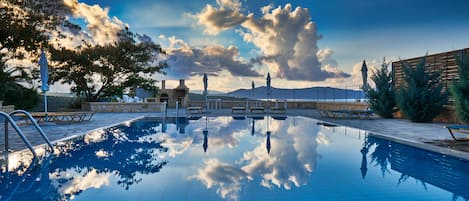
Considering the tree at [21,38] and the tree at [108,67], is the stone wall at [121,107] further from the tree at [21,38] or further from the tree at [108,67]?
the tree at [21,38]

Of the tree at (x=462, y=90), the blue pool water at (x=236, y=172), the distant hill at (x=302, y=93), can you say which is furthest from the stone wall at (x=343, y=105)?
the blue pool water at (x=236, y=172)

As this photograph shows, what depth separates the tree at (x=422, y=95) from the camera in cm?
1003

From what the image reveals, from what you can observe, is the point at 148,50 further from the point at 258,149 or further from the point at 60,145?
the point at 258,149

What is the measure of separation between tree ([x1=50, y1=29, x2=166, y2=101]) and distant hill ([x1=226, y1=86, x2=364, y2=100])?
6.61 metres

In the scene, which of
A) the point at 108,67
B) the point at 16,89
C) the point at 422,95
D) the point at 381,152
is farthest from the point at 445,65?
the point at 16,89

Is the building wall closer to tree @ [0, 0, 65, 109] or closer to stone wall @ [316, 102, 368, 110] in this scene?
stone wall @ [316, 102, 368, 110]

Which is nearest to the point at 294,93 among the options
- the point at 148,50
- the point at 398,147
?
the point at 148,50

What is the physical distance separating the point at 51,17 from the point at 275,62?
14445 mm

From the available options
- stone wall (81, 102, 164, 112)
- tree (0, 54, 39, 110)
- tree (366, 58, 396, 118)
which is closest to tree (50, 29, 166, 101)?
tree (0, 54, 39, 110)

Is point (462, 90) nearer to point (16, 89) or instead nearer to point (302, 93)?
point (302, 93)

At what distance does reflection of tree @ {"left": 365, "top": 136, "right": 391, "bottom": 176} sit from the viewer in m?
4.98

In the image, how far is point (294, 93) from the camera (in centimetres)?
2075

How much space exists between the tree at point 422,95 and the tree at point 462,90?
10.5ft

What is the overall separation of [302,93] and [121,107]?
42.5 feet
